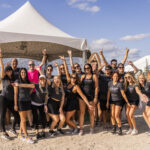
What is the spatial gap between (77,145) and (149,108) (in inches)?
63.9

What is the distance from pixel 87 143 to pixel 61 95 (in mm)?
1037

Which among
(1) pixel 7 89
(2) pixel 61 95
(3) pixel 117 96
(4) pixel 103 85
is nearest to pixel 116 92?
(3) pixel 117 96

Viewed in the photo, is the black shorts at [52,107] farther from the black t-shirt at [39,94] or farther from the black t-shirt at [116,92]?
the black t-shirt at [116,92]

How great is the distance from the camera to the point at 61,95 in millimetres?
3619

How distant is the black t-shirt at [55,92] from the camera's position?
355 cm

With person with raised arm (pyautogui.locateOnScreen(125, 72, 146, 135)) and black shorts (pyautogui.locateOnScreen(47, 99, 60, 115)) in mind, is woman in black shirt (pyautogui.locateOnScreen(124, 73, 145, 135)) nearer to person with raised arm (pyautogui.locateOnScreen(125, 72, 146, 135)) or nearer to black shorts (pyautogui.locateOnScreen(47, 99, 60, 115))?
person with raised arm (pyautogui.locateOnScreen(125, 72, 146, 135))

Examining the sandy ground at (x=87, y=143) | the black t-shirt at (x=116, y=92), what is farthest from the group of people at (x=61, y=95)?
the sandy ground at (x=87, y=143)

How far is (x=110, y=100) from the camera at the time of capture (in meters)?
3.91

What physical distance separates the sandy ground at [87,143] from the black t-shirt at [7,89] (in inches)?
33.0

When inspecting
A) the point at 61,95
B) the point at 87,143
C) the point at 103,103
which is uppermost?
the point at 61,95

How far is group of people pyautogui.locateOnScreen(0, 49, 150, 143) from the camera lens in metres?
3.35

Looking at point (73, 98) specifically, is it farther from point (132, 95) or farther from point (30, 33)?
point (30, 33)

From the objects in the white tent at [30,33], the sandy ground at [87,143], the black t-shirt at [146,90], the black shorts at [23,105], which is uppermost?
the white tent at [30,33]

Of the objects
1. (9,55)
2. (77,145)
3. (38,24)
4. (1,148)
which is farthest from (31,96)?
(9,55)
